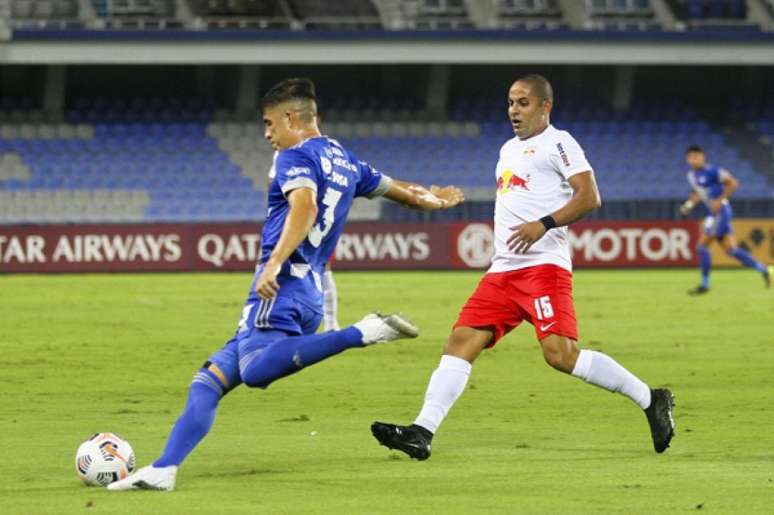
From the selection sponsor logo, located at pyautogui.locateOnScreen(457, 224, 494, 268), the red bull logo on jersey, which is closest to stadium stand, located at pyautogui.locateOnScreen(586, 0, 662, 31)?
sponsor logo, located at pyautogui.locateOnScreen(457, 224, 494, 268)

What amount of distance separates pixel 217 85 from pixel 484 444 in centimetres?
3671

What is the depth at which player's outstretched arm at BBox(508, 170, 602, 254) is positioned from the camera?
980cm

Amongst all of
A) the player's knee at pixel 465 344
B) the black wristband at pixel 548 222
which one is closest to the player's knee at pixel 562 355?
the player's knee at pixel 465 344

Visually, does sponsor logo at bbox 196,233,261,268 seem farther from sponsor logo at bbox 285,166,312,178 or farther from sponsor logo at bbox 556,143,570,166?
sponsor logo at bbox 285,166,312,178

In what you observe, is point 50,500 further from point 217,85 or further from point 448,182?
point 217,85

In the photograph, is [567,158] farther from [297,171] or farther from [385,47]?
[385,47]

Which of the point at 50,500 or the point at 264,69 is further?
the point at 264,69

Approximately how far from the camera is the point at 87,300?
26297mm

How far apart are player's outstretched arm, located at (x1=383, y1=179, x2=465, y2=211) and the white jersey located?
413mm

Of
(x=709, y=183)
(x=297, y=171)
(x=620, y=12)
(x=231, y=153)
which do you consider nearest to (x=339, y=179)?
(x=297, y=171)

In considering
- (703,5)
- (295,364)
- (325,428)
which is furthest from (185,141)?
(295,364)

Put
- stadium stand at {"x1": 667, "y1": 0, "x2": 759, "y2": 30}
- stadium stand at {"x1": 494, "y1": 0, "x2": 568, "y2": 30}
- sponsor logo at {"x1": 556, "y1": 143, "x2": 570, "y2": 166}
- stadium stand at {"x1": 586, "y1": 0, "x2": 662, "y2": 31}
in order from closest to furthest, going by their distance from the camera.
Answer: sponsor logo at {"x1": 556, "y1": 143, "x2": 570, "y2": 166} < stadium stand at {"x1": 494, "y1": 0, "x2": 568, "y2": 30} < stadium stand at {"x1": 586, "y1": 0, "x2": 662, "y2": 31} < stadium stand at {"x1": 667, "y1": 0, "x2": 759, "y2": 30}

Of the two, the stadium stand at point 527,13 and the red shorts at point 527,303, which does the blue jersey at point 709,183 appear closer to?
the stadium stand at point 527,13

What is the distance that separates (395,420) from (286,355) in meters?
3.39
